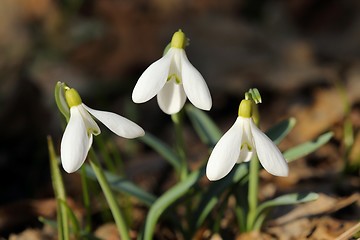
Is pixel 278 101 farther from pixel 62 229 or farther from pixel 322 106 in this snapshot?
pixel 62 229

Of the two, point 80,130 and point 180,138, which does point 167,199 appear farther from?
point 80,130

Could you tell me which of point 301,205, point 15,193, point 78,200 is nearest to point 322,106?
point 301,205

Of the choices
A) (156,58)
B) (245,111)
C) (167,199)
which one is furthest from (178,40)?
(156,58)

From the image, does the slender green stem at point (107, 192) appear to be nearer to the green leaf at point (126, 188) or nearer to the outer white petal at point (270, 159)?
the green leaf at point (126, 188)

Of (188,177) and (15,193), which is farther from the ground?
(15,193)

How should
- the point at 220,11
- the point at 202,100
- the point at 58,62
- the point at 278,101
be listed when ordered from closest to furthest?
1. the point at 202,100
2. the point at 278,101
3. the point at 58,62
4. the point at 220,11

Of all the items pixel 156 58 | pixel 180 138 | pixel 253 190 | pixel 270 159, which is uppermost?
pixel 156 58

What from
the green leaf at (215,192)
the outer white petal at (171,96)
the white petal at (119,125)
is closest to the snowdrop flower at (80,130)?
the white petal at (119,125)
